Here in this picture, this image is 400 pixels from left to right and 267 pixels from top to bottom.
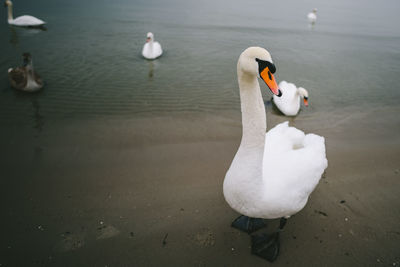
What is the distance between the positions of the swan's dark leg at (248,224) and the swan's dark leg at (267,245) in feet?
0.36

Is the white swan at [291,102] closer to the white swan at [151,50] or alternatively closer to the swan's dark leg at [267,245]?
the swan's dark leg at [267,245]

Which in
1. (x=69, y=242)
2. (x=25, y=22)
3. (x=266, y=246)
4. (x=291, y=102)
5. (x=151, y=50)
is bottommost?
(x=69, y=242)

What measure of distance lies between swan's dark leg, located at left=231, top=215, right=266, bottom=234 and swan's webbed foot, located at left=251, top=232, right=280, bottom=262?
124 mm

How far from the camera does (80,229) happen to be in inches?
117

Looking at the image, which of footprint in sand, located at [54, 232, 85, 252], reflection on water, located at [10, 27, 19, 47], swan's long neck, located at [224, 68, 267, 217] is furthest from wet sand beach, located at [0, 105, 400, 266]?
reflection on water, located at [10, 27, 19, 47]

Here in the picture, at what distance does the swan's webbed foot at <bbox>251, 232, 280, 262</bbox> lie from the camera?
273 centimetres

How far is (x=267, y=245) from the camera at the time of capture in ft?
9.11

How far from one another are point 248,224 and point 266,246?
1.14 feet

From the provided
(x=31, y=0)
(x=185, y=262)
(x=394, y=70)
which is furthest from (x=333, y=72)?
(x=31, y=0)

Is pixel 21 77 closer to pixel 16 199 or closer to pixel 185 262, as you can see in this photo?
pixel 16 199

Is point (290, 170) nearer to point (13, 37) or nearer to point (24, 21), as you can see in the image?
point (13, 37)

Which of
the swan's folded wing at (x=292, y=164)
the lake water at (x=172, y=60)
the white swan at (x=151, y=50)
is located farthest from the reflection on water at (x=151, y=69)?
the swan's folded wing at (x=292, y=164)

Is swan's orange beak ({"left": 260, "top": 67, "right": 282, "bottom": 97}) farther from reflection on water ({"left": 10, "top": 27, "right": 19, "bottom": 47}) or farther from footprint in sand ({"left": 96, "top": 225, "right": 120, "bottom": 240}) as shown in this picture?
reflection on water ({"left": 10, "top": 27, "right": 19, "bottom": 47})

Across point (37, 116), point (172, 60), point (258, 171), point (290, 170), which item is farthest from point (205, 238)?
point (172, 60)
